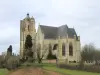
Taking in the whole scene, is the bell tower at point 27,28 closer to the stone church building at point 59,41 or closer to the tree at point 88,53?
the stone church building at point 59,41

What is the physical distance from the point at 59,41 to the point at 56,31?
607 centimetres

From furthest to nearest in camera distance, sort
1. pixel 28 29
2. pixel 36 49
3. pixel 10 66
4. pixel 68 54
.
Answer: pixel 28 29, pixel 36 49, pixel 68 54, pixel 10 66

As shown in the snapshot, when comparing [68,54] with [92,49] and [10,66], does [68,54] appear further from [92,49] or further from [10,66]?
[10,66]

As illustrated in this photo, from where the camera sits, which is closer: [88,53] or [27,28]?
[88,53]

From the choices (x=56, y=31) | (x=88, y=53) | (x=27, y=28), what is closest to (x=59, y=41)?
(x=56, y=31)

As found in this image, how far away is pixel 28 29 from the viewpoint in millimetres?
96750

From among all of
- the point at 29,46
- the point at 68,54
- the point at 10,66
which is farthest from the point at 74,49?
the point at 10,66

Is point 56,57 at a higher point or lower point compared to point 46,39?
lower

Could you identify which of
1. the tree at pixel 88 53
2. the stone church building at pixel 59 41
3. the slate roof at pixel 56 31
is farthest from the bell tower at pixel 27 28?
the tree at pixel 88 53

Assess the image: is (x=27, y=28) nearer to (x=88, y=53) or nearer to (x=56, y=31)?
(x=56, y=31)

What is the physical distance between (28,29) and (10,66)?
41.1m

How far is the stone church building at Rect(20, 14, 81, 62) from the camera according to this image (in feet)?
276

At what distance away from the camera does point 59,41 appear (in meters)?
84.7

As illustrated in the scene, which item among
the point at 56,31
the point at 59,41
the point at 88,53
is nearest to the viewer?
the point at 59,41
